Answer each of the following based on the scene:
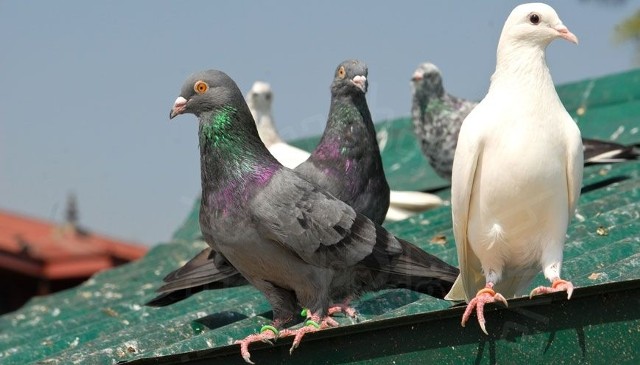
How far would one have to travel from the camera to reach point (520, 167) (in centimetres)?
498

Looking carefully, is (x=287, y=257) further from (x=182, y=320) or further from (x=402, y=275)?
(x=182, y=320)

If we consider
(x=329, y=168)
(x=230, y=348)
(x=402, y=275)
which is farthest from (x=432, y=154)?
(x=230, y=348)

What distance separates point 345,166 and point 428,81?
11.8 feet

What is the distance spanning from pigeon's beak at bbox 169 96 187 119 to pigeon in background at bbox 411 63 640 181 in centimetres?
398

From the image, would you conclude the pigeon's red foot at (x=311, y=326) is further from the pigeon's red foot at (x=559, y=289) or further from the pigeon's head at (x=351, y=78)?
the pigeon's head at (x=351, y=78)

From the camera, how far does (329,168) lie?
20.4ft

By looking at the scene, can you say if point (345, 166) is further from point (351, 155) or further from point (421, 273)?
point (421, 273)

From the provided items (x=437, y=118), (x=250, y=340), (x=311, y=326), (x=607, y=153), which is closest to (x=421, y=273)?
(x=311, y=326)

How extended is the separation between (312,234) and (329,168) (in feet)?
3.41

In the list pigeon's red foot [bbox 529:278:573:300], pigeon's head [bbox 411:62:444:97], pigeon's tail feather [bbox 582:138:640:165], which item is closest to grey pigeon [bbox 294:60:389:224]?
pigeon's red foot [bbox 529:278:573:300]

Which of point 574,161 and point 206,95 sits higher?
point 206,95

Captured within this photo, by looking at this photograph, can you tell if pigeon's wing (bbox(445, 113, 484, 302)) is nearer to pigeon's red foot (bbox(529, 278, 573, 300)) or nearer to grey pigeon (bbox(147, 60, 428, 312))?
pigeon's red foot (bbox(529, 278, 573, 300))

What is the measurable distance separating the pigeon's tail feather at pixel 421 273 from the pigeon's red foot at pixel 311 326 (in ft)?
1.55

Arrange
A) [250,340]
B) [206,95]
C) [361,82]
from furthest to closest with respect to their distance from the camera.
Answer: [361,82]
[206,95]
[250,340]
